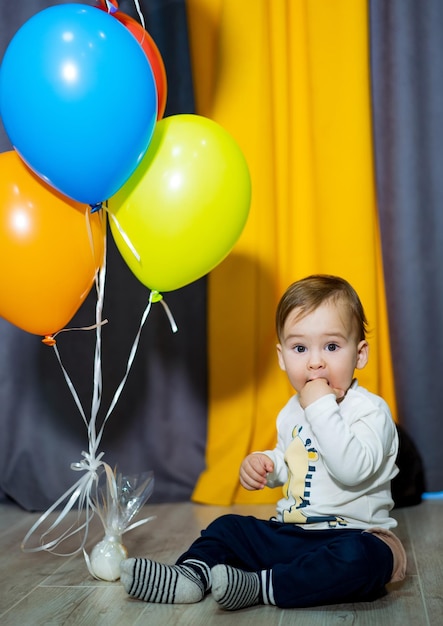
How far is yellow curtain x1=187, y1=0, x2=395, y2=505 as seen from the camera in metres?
2.32

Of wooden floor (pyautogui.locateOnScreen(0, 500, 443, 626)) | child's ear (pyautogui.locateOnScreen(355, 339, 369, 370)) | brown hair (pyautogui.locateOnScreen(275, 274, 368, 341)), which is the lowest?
wooden floor (pyautogui.locateOnScreen(0, 500, 443, 626))

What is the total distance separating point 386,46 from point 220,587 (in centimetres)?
159

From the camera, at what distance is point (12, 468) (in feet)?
7.77

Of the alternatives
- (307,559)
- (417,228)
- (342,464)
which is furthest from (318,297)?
(417,228)

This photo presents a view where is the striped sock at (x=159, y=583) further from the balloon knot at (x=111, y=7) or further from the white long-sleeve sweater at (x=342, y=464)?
the balloon knot at (x=111, y=7)

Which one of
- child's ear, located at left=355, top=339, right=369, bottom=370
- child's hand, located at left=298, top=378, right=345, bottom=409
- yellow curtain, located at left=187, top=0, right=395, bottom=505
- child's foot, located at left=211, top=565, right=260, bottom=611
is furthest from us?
yellow curtain, located at left=187, top=0, right=395, bottom=505

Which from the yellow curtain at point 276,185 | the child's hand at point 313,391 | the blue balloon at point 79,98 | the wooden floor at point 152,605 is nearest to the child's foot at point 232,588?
the wooden floor at point 152,605

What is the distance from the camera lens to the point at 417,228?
7.76ft

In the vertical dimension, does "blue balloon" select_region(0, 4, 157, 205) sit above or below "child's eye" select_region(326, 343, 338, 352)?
above

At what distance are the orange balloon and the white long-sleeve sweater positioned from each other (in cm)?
53

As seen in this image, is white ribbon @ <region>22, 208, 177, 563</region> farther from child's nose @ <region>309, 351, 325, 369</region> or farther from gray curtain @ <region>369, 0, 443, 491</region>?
gray curtain @ <region>369, 0, 443, 491</region>

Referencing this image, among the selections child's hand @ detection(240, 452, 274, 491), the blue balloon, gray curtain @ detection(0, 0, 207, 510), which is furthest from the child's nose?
gray curtain @ detection(0, 0, 207, 510)

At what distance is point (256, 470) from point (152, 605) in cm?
32

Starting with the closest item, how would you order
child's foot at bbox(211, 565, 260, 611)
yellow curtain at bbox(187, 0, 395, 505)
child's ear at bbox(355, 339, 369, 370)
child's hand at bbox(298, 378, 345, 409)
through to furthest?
child's foot at bbox(211, 565, 260, 611) → child's hand at bbox(298, 378, 345, 409) → child's ear at bbox(355, 339, 369, 370) → yellow curtain at bbox(187, 0, 395, 505)
